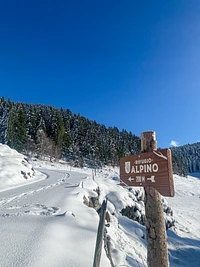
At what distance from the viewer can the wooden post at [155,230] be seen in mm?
2264

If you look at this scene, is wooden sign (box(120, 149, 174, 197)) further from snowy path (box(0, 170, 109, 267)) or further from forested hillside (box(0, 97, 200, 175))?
forested hillside (box(0, 97, 200, 175))

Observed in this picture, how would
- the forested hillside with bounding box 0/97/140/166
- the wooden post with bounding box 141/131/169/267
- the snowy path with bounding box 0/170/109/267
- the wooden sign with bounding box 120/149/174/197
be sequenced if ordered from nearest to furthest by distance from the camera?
the wooden sign with bounding box 120/149/174/197 → the wooden post with bounding box 141/131/169/267 → the snowy path with bounding box 0/170/109/267 → the forested hillside with bounding box 0/97/140/166

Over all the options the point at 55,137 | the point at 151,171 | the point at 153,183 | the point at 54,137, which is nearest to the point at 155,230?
the point at 153,183

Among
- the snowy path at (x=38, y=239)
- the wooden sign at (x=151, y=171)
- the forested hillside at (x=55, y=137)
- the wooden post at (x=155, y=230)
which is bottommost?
the snowy path at (x=38, y=239)

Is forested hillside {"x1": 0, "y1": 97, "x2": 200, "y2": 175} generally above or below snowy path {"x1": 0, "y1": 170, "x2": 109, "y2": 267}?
above

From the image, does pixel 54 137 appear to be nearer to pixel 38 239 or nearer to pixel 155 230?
pixel 38 239

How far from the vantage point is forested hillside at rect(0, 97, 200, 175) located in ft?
120

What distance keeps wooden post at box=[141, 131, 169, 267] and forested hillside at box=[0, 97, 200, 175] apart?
35162 mm

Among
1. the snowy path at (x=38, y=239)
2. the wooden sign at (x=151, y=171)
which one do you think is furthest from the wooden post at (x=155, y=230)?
the snowy path at (x=38, y=239)

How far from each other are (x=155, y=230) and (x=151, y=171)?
756 mm

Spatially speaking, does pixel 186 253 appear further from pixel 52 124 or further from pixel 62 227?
pixel 52 124

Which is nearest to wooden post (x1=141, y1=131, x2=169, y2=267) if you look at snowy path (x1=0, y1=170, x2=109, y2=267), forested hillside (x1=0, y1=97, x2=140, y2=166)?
snowy path (x1=0, y1=170, x2=109, y2=267)

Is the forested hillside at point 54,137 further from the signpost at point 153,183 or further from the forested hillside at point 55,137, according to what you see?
the signpost at point 153,183

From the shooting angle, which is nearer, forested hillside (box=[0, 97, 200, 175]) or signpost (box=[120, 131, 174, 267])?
signpost (box=[120, 131, 174, 267])
